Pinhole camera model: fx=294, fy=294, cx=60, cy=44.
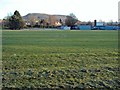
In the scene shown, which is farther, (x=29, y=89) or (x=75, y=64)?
(x=75, y=64)

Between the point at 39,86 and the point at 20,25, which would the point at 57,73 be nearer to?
the point at 39,86

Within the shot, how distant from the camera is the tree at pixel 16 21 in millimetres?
102875

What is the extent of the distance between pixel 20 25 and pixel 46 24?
3185 centimetres

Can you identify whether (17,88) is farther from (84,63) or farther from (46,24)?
(46,24)

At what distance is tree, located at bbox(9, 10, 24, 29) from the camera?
103 meters

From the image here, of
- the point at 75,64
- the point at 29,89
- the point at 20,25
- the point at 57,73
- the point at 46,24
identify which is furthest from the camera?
the point at 46,24

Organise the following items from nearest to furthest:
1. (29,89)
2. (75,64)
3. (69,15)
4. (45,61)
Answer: (29,89) < (75,64) < (45,61) < (69,15)

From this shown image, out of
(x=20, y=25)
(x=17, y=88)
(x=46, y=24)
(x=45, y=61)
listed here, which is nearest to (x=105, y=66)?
(x=45, y=61)

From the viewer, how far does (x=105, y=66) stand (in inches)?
474

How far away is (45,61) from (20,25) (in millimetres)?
93134

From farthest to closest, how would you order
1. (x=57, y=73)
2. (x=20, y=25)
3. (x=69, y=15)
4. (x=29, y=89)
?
(x=69, y=15) → (x=20, y=25) → (x=57, y=73) → (x=29, y=89)

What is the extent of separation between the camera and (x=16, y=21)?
4050 inches

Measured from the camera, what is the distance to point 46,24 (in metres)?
136

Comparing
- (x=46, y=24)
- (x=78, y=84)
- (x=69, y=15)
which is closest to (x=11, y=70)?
(x=78, y=84)
